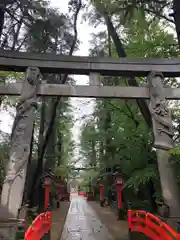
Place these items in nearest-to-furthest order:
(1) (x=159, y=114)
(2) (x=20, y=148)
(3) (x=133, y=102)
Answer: (2) (x=20, y=148), (1) (x=159, y=114), (3) (x=133, y=102)

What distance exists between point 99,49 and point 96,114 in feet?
16.3

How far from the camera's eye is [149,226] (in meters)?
6.91

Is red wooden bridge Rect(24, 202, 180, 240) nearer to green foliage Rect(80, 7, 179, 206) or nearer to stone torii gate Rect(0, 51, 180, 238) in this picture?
stone torii gate Rect(0, 51, 180, 238)

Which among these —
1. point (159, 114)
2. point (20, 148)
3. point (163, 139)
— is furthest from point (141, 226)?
point (20, 148)

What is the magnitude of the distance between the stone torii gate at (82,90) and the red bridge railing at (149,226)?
930mm

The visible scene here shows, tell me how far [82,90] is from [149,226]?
4513 millimetres

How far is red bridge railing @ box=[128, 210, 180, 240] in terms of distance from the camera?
5.68 metres

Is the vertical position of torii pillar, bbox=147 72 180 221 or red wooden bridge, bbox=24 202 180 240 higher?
torii pillar, bbox=147 72 180 221

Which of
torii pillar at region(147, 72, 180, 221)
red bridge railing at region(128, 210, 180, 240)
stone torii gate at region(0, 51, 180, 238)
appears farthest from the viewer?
stone torii gate at region(0, 51, 180, 238)

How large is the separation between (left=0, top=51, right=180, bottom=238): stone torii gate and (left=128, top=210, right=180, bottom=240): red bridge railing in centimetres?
→ 93

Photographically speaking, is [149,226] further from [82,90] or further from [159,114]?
[82,90]

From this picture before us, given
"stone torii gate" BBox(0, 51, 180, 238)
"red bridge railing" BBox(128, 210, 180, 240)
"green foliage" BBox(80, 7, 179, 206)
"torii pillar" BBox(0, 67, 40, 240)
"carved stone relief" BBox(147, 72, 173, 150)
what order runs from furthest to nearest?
"green foliage" BBox(80, 7, 179, 206)
"carved stone relief" BBox(147, 72, 173, 150)
"stone torii gate" BBox(0, 51, 180, 238)
"torii pillar" BBox(0, 67, 40, 240)
"red bridge railing" BBox(128, 210, 180, 240)

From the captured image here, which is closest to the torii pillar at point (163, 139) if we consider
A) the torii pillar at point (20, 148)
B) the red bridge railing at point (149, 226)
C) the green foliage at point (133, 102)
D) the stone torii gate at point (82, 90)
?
the stone torii gate at point (82, 90)

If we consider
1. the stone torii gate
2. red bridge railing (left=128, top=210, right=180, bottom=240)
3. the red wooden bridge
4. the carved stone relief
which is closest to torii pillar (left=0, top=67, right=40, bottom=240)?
the stone torii gate
